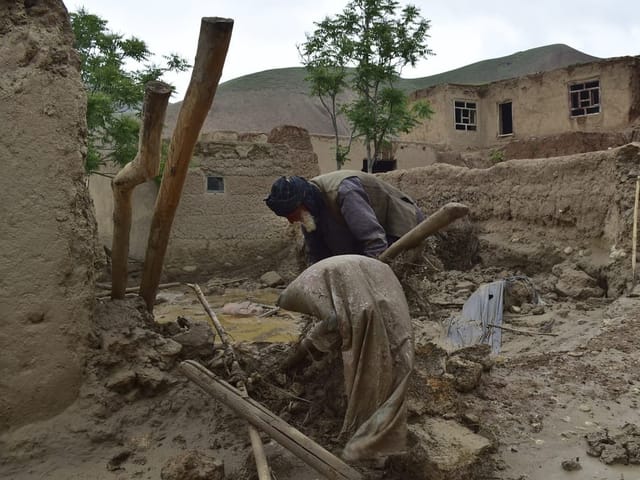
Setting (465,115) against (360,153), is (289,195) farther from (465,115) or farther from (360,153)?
(465,115)

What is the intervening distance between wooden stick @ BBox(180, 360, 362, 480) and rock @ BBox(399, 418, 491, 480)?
0.28m

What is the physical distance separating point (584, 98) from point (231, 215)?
38.0 feet

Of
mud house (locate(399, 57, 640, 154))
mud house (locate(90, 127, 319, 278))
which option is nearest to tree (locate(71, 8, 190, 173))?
mud house (locate(90, 127, 319, 278))

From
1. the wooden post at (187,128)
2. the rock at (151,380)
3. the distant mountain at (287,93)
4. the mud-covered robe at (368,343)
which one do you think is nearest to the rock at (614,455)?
the mud-covered robe at (368,343)

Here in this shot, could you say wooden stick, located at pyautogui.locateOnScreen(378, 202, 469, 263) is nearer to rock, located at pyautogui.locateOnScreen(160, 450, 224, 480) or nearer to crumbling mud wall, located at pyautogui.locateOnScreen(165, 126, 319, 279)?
rock, located at pyautogui.locateOnScreen(160, 450, 224, 480)

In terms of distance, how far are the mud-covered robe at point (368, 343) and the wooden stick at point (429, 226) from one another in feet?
1.04

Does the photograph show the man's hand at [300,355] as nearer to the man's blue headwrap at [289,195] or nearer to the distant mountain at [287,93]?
the man's blue headwrap at [289,195]

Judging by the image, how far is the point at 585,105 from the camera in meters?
15.7

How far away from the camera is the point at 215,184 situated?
357 inches

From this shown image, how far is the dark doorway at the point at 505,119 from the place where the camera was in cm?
1741

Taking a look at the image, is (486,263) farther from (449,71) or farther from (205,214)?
(449,71)

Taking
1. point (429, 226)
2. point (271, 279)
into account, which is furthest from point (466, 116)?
point (429, 226)

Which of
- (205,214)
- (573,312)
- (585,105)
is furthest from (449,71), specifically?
(573,312)

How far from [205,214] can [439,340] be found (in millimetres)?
5335
